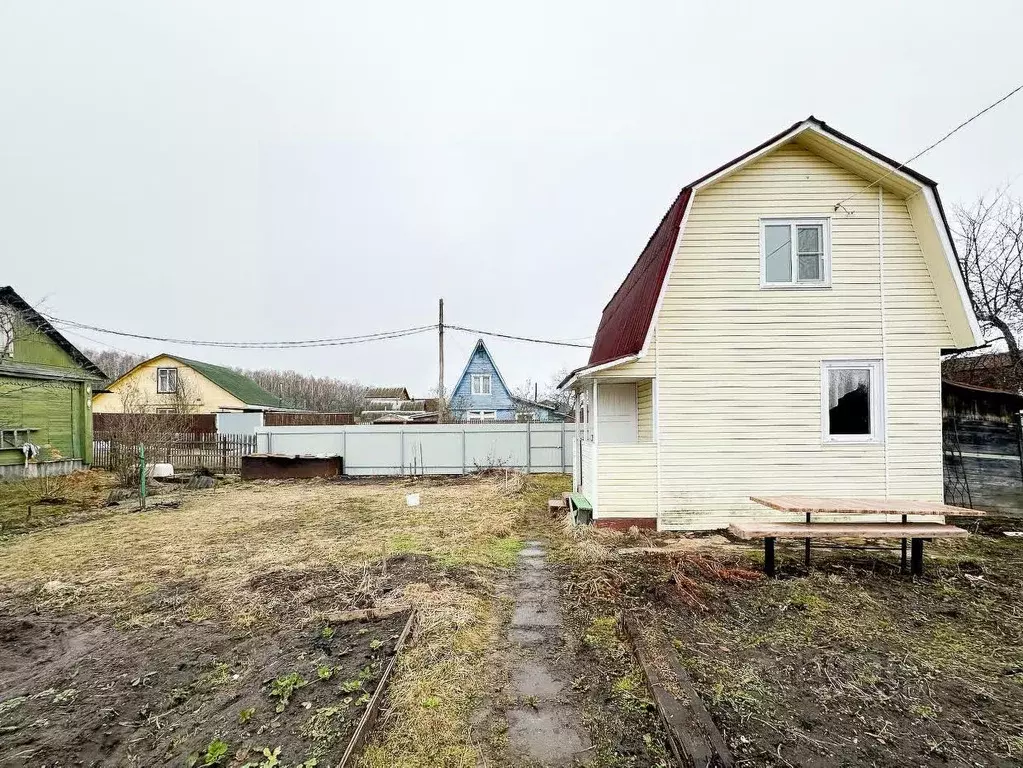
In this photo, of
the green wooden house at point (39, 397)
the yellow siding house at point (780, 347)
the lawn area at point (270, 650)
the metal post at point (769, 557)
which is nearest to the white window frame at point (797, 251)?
the yellow siding house at point (780, 347)

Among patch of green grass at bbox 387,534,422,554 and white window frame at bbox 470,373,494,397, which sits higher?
white window frame at bbox 470,373,494,397

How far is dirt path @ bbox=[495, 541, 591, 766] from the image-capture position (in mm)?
2773

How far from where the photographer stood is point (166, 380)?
32.3m

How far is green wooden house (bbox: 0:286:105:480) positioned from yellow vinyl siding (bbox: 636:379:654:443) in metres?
18.1

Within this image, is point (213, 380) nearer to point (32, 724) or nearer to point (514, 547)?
point (514, 547)

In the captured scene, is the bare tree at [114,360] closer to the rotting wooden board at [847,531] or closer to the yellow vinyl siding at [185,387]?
the yellow vinyl siding at [185,387]

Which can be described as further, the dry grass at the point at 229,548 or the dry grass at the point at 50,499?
the dry grass at the point at 50,499

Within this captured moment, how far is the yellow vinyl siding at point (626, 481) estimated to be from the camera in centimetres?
809

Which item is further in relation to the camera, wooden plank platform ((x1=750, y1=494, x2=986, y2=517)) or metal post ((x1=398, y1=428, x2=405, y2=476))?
metal post ((x1=398, y1=428, x2=405, y2=476))

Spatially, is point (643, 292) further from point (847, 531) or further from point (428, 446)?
point (428, 446)

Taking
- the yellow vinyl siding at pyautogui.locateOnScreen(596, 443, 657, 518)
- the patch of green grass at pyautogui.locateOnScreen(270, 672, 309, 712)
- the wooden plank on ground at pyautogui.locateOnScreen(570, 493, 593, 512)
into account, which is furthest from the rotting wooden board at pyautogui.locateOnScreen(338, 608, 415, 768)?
the wooden plank on ground at pyautogui.locateOnScreen(570, 493, 593, 512)

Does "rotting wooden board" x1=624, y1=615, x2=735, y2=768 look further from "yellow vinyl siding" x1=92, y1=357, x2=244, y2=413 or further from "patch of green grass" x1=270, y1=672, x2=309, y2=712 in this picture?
"yellow vinyl siding" x1=92, y1=357, x2=244, y2=413

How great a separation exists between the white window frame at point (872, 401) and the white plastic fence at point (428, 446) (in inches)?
396

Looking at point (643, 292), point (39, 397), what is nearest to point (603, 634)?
point (643, 292)
